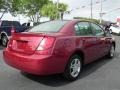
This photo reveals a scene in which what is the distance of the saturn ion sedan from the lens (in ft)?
18.6

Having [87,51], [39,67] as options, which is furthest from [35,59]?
[87,51]

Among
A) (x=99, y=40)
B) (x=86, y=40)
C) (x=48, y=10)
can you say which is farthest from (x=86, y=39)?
(x=48, y=10)

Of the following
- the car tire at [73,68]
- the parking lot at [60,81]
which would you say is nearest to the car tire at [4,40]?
the parking lot at [60,81]

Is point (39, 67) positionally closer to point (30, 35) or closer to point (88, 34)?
point (30, 35)

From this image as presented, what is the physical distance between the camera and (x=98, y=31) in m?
8.02

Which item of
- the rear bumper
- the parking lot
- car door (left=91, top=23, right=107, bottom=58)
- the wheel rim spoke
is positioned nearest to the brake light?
the rear bumper

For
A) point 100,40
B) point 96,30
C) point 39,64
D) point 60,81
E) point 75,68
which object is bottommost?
point 60,81

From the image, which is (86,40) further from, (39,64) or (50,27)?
(39,64)

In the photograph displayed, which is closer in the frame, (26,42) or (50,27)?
(26,42)

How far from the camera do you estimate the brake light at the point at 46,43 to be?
570 cm

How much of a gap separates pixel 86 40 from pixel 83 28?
395 millimetres

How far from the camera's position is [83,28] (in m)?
7.11

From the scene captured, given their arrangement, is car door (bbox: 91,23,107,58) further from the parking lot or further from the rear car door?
the parking lot

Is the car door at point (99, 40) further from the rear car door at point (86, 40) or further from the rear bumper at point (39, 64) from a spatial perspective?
the rear bumper at point (39, 64)
